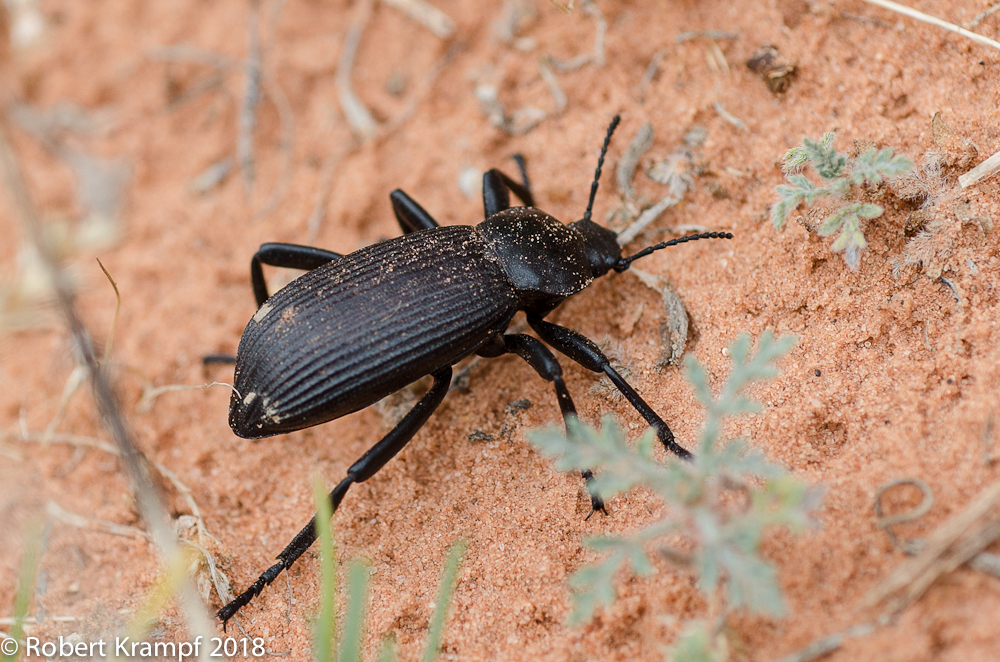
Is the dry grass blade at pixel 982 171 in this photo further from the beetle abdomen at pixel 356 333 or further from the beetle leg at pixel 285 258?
the beetle leg at pixel 285 258

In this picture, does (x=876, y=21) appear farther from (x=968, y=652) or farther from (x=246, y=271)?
(x=246, y=271)

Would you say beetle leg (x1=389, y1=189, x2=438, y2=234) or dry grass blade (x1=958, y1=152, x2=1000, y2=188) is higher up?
beetle leg (x1=389, y1=189, x2=438, y2=234)

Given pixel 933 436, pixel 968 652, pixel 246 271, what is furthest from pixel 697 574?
pixel 246 271

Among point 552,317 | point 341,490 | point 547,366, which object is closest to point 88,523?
point 341,490

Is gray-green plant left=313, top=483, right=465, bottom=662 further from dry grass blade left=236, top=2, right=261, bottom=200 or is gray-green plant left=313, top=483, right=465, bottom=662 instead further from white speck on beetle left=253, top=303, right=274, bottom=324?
dry grass blade left=236, top=2, right=261, bottom=200

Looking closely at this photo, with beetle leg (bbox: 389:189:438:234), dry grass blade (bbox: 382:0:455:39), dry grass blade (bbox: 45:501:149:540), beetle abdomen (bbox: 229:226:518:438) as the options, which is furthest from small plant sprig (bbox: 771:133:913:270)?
dry grass blade (bbox: 45:501:149:540)

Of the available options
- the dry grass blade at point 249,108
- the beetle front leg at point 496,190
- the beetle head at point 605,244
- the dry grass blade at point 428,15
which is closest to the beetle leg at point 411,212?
the beetle front leg at point 496,190

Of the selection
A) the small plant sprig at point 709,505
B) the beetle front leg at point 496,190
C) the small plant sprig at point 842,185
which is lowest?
the small plant sprig at point 709,505
